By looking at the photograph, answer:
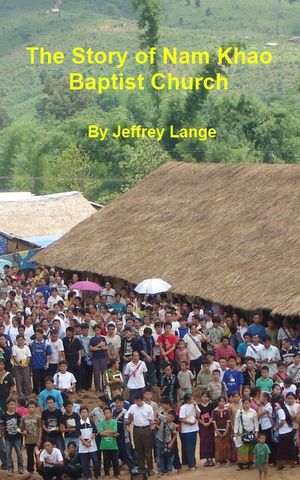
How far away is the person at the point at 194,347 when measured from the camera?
785 inches

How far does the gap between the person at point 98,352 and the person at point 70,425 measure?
3.55 m

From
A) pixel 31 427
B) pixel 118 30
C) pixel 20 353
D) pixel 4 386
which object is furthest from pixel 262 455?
pixel 118 30

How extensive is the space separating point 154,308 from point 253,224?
163 inches

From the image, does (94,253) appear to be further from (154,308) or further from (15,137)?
(15,137)

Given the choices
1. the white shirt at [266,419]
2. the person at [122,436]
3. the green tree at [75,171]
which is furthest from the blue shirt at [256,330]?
the green tree at [75,171]

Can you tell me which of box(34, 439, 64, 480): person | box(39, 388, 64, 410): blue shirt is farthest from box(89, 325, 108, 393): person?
box(34, 439, 64, 480): person

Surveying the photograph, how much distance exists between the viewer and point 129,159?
57781mm

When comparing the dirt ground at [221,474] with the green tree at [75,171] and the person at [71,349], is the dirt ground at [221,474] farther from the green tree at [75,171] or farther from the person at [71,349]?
the green tree at [75,171]

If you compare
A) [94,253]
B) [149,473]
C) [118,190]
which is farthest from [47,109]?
[149,473]

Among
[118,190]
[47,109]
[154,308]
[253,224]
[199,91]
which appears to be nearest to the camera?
[154,308]

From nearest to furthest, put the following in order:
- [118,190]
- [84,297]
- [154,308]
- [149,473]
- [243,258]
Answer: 1. [149,473]
2. [154,308]
3. [243,258]
4. [84,297]
5. [118,190]

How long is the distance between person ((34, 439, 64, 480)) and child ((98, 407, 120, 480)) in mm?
606

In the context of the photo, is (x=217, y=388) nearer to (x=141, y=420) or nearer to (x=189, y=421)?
(x=189, y=421)

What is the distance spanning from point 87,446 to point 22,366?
3557 millimetres
